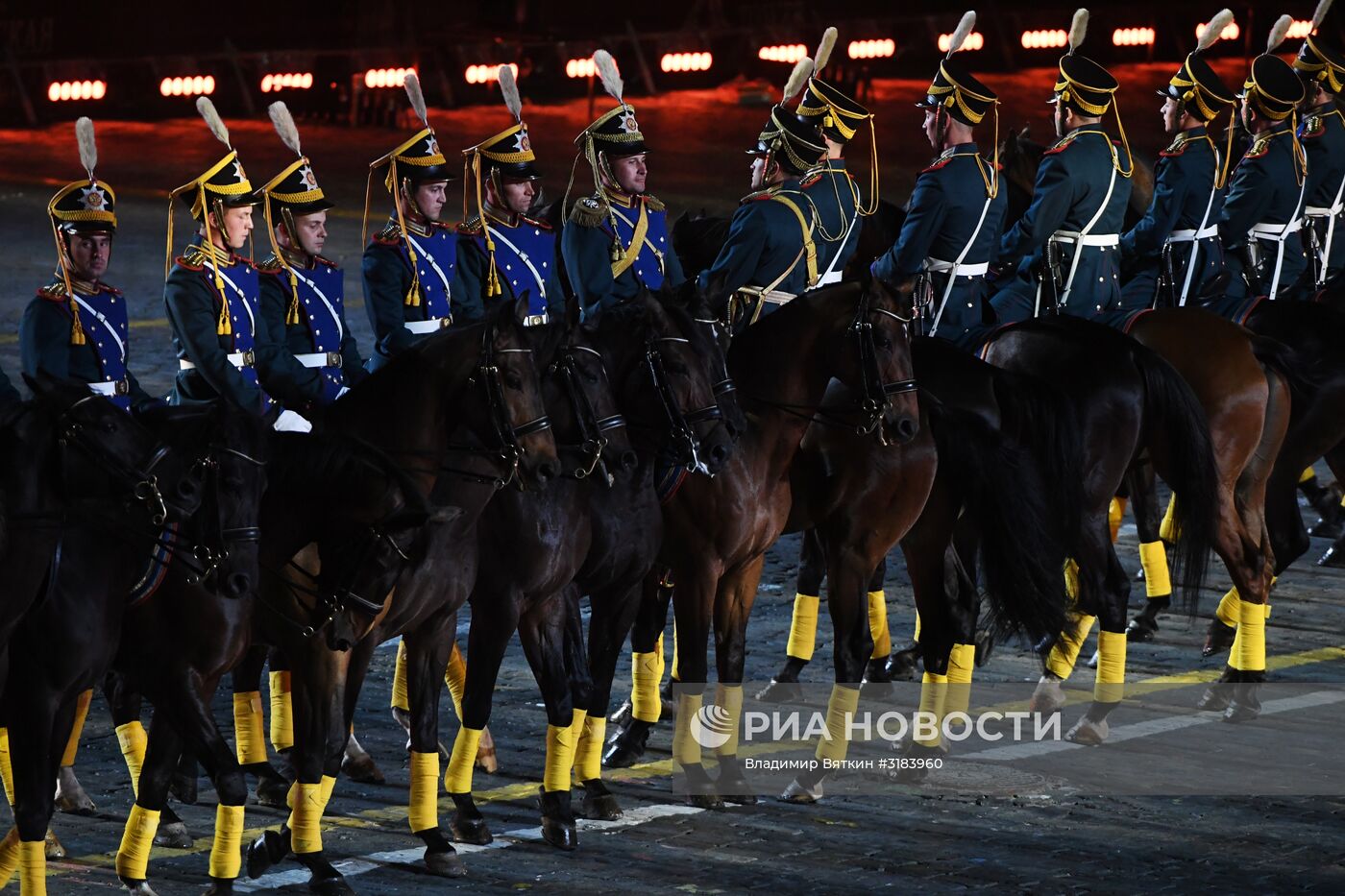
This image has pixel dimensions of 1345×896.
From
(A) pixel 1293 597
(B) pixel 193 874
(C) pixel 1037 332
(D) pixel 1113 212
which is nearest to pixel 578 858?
(B) pixel 193 874

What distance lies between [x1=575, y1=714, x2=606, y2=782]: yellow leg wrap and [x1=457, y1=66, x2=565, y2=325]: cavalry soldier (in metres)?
2.01

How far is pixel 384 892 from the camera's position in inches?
359

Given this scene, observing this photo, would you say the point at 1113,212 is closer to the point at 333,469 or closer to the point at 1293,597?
the point at 1293,597

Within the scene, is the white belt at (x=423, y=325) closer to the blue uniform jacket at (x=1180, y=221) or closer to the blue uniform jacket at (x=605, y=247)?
the blue uniform jacket at (x=605, y=247)

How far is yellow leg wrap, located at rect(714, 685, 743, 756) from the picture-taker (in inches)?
422

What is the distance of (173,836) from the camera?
382 inches

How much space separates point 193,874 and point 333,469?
5.68ft

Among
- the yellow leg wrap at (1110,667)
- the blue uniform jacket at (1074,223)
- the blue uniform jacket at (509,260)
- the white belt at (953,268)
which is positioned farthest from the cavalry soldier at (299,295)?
the blue uniform jacket at (1074,223)

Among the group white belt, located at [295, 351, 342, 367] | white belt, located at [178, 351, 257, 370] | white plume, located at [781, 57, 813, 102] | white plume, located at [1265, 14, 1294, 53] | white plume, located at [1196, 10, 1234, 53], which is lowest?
white belt, located at [178, 351, 257, 370]

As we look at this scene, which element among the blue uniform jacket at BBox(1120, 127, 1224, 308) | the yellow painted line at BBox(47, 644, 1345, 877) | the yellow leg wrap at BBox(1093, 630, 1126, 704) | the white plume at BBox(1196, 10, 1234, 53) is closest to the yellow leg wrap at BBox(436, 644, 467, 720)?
the yellow painted line at BBox(47, 644, 1345, 877)

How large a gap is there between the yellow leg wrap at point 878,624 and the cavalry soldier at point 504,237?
8.21 feet

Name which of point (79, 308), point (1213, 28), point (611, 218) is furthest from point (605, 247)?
point (1213, 28)

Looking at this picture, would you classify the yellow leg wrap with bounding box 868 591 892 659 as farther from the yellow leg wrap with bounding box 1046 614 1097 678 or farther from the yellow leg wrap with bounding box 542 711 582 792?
the yellow leg wrap with bounding box 542 711 582 792

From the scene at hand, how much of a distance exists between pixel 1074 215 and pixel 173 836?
643cm
